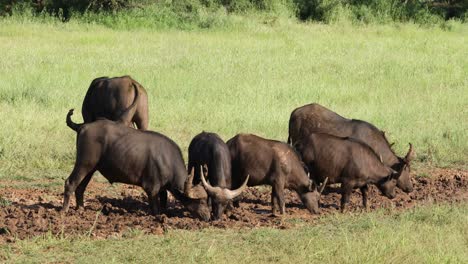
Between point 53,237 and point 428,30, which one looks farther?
point 428,30

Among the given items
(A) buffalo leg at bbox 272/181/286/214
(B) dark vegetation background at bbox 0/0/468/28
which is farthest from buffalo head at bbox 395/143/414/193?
(B) dark vegetation background at bbox 0/0/468/28

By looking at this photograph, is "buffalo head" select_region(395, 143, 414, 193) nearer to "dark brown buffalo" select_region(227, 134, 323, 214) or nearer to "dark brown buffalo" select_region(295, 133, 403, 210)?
"dark brown buffalo" select_region(295, 133, 403, 210)

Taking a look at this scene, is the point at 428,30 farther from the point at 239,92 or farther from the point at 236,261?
the point at 236,261

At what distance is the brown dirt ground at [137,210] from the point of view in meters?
9.48

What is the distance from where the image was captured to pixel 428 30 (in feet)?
114

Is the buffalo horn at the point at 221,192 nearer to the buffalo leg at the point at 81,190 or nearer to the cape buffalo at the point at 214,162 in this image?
the cape buffalo at the point at 214,162

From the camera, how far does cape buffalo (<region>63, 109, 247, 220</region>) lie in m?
10.3

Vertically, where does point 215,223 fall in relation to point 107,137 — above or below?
below

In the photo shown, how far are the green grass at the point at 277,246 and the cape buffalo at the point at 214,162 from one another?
27.6 inches

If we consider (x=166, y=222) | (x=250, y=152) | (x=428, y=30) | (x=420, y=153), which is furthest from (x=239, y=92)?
(x=428, y=30)

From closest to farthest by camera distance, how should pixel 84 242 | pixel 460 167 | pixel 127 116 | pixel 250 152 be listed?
pixel 84 242 < pixel 250 152 < pixel 127 116 < pixel 460 167

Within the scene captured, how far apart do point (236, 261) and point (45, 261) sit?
1.72 metres

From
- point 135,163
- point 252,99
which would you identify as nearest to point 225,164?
point 135,163

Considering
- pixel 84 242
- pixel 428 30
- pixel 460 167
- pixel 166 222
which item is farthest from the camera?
pixel 428 30
